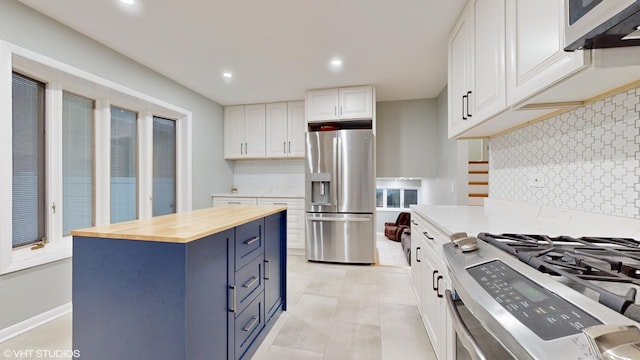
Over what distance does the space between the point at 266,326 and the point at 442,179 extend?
302 cm

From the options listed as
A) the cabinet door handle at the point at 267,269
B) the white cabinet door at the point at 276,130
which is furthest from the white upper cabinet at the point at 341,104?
the cabinet door handle at the point at 267,269

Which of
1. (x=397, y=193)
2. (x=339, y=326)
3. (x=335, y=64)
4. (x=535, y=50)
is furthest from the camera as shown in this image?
(x=397, y=193)

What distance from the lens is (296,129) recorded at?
13.4 ft

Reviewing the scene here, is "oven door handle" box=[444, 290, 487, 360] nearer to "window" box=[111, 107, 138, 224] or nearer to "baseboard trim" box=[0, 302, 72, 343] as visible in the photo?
"baseboard trim" box=[0, 302, 72, 343]

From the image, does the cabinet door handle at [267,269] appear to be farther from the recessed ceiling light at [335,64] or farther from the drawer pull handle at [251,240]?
the recessed ceiling light at [335,64]

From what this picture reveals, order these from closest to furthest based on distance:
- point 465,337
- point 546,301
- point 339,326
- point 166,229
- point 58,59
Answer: point 546,301, point 465,337, point 166,229, point 339,326, point 58,59

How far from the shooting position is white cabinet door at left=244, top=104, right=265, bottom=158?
4246mm

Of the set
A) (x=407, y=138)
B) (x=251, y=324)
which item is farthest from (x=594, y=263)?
(x=407, y=138)

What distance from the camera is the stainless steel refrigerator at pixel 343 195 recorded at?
3.36 meters

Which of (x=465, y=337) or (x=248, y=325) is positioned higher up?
(x=465, y=337)

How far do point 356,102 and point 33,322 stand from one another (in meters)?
3.82

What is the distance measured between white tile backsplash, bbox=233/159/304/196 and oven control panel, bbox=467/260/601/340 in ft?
12.2

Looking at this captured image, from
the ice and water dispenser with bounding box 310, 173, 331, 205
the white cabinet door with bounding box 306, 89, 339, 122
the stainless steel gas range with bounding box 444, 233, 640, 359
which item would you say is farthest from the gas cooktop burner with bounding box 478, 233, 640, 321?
the white cabinet door with bounding box 306, 89, 339, 122

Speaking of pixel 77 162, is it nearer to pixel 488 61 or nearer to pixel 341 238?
pixel 341 238
